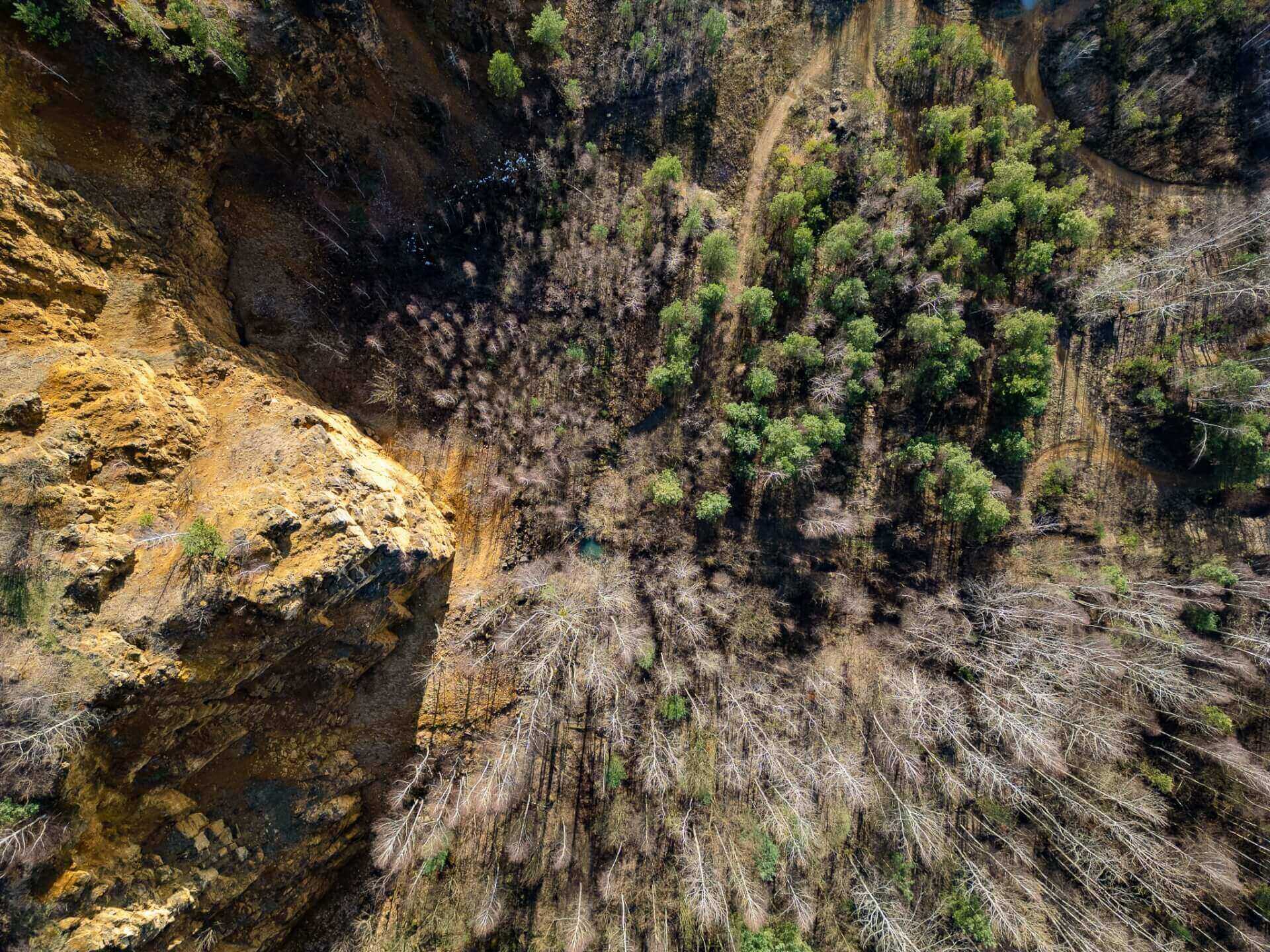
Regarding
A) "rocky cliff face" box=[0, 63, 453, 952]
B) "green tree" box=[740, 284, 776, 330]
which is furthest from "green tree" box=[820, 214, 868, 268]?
"rocky cliff face" box=[0, 63, 453, 952]

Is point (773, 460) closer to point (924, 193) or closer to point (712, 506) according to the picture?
point (712, 506)

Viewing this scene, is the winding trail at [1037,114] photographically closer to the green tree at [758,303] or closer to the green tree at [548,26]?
the green tree at [758,303]

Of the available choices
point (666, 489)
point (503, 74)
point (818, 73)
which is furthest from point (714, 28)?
point (666, 489)

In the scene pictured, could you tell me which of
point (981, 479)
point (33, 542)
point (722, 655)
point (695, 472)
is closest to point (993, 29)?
point (981, 479)

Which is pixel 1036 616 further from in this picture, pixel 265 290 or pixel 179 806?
pixel 265 290

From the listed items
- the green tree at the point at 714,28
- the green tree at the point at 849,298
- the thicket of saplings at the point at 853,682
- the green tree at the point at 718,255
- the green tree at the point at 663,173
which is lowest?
the thicket of saplings at the point at 853,682

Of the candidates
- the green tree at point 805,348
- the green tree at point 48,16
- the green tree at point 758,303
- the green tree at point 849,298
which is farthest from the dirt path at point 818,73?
the green tree at point 48,16
